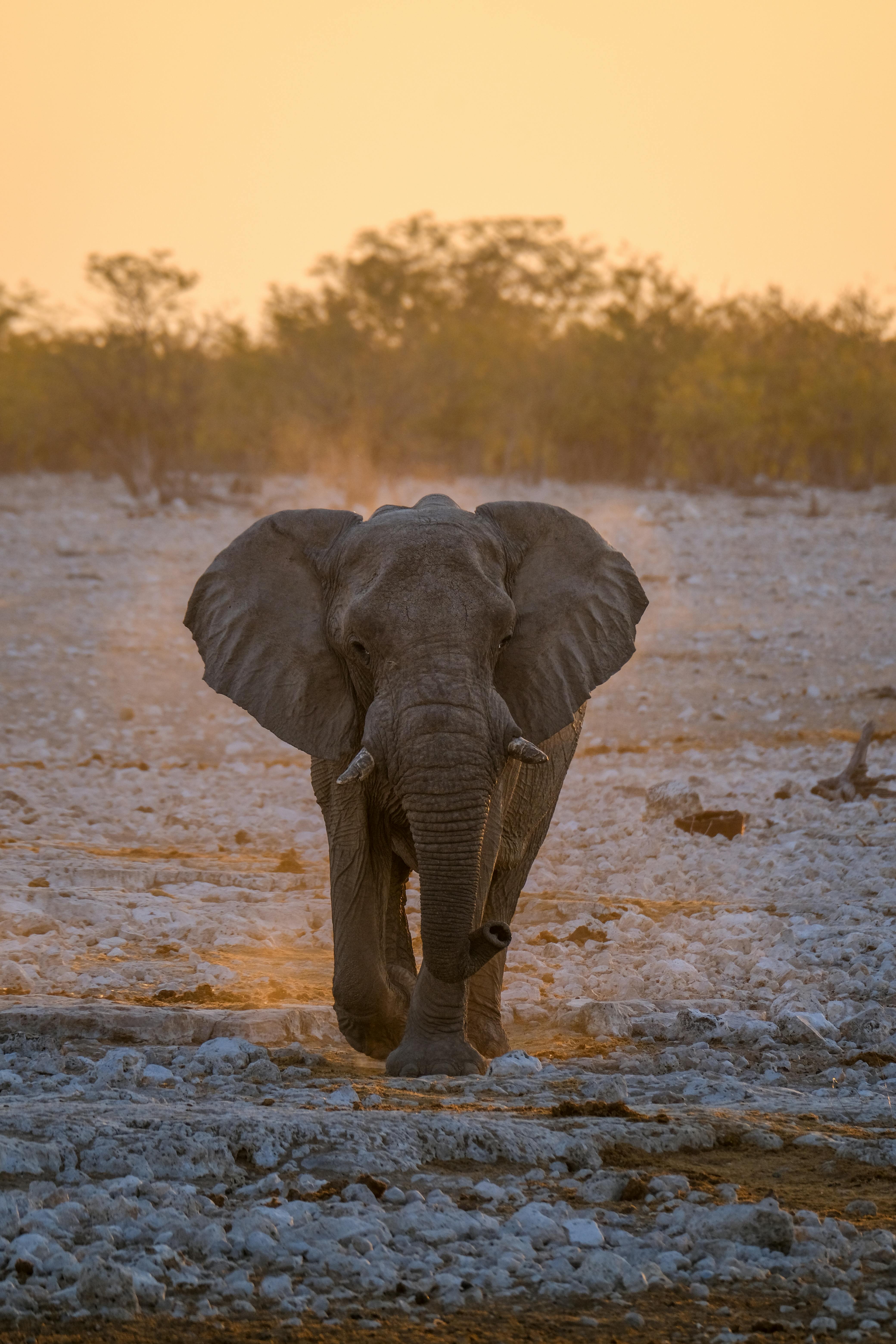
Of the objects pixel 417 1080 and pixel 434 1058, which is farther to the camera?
pixel 434 1058

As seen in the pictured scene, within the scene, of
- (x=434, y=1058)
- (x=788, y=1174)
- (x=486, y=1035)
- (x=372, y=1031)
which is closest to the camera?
(x=788, y=1174)

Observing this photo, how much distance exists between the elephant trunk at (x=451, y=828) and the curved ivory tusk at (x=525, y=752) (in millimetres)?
68

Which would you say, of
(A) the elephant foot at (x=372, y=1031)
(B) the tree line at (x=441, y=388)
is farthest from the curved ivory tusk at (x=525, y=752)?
(B) the tree line at (x=441, y=388)

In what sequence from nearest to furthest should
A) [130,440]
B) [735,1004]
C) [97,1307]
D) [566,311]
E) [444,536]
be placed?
[97,1307] → [444,536] → [735,1004] → [130,440] → [566,311]

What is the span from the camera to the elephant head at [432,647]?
4.73 metres

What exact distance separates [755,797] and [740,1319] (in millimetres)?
6950

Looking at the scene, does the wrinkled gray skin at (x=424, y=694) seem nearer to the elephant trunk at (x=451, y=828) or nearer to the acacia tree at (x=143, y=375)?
the elephant trunk at (x=451, y=828)

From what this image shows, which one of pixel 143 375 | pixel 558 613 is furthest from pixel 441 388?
pixel 558 613

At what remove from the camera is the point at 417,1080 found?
4762mm

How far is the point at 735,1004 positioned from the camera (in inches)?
226

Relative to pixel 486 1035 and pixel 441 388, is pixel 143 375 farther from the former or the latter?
pixel 486 1035

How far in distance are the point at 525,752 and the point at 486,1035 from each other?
1.28m

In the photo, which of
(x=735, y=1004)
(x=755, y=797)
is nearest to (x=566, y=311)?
(x=755, y=797)

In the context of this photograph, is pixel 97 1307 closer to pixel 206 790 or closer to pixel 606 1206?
pixel 606 1206
